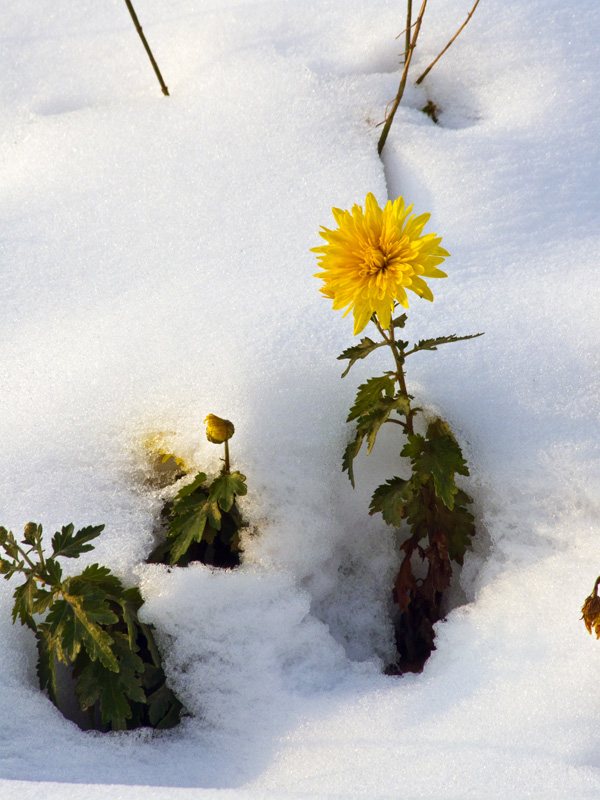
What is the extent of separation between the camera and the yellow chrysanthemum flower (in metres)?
1.42

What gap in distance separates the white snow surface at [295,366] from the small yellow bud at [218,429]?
0.18 meters

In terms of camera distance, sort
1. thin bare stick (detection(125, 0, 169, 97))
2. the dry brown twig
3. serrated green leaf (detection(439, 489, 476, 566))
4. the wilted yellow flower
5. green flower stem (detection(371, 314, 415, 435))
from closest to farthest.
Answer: the wilted yellow flower → green flower stem (detection(371, 314, 415, 435)) → serrated green leaf (detection(439, 489, 476, 566)) → the dry brown twig → thin bare stick (detection(125, 0, 169, 97))

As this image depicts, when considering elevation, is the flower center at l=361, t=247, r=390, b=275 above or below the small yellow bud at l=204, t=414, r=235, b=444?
above

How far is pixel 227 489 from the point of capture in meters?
1.63

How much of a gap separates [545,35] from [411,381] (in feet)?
5.36

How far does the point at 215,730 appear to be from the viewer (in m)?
1.49

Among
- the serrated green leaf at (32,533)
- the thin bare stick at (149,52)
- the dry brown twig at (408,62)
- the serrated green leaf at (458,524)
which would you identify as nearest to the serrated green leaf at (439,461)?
the serrated green leaf at (458,524)

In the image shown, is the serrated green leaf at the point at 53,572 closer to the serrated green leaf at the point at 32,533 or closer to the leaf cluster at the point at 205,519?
the serrated green leaf at the point at 32,533

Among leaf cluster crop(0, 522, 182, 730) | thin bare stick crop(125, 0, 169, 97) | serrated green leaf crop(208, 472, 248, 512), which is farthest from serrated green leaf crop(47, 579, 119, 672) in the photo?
thin bare stick crop(125, 0, 169, 97)

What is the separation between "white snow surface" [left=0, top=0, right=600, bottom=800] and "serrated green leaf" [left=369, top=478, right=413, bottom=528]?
0.16 metres

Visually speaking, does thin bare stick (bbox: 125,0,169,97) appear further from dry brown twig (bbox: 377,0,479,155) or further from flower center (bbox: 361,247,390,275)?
flower center (bbox: 361,247,390,275)

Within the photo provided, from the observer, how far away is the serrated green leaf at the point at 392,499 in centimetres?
163

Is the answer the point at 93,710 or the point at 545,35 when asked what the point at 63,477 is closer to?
the point at 93,710

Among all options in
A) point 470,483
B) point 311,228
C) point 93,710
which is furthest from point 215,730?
point 311,228
